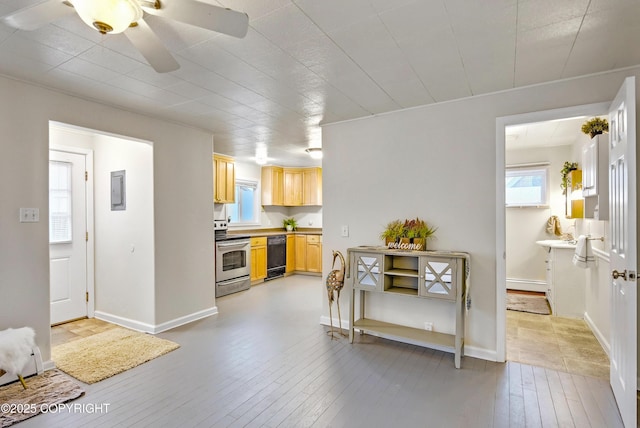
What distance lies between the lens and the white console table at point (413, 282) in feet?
9.38

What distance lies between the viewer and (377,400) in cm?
234

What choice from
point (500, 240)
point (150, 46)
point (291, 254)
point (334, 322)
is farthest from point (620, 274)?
point (291, 254)

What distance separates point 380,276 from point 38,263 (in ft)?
9.69

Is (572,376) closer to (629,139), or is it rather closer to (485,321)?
(485,321)

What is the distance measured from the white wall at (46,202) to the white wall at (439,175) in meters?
1.64

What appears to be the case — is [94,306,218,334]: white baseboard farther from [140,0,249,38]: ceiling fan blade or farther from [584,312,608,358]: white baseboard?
[584,312,608,358]: white baseboard

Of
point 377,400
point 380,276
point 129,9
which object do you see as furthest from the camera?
point 380,276

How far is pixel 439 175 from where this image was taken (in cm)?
325

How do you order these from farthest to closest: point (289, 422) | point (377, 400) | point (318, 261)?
point (318, 261) < point (377, 400) < point (289, 422)

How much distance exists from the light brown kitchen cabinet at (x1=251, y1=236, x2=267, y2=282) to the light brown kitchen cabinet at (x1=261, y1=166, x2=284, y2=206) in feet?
3.55

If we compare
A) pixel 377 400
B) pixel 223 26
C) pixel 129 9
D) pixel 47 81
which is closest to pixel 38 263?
pixel 47 81

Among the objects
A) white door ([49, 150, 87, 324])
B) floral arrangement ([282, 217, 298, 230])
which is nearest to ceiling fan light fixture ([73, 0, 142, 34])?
white door ([49, 150, 87, 324])

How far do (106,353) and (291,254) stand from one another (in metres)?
4.40

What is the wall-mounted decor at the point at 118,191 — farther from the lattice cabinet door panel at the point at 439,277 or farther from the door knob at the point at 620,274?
the door knob at the point at 620,274
